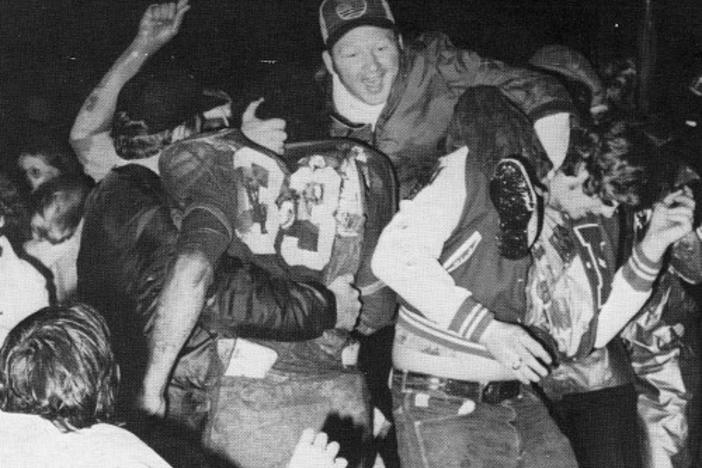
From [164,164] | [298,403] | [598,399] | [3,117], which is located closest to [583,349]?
[598,399]

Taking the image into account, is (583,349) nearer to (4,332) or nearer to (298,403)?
(298,403)

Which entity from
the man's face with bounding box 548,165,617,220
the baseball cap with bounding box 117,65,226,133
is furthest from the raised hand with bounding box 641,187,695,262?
the baseball cap with bounding box 117,65,226,133

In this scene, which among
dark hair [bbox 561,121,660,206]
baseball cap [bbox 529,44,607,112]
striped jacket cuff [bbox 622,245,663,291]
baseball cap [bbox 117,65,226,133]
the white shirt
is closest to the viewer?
the white shirt

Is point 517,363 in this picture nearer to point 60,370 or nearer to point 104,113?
point 60,370

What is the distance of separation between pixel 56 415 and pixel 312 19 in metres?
1.15

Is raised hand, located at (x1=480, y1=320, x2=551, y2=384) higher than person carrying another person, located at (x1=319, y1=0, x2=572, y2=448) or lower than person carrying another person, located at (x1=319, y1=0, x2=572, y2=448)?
lower

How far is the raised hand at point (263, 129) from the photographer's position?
2.05 meters

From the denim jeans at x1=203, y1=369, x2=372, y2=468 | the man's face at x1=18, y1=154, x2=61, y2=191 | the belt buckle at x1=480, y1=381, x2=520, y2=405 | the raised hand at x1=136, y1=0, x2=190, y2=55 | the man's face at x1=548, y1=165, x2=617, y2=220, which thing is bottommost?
the denim jeans at x1=203, y1=369, x2=372, y2=468

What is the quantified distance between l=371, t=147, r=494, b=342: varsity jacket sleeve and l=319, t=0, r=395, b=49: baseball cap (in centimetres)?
46

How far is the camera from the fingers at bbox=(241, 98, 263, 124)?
2064mm

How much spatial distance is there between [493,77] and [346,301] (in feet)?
2.14

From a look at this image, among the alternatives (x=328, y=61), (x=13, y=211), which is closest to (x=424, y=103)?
(x=328, y=61)

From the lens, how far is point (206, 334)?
192cm

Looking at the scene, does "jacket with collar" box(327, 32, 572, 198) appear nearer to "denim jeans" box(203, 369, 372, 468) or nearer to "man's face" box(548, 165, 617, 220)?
"man's face" box(548, 165, 617, 220)
